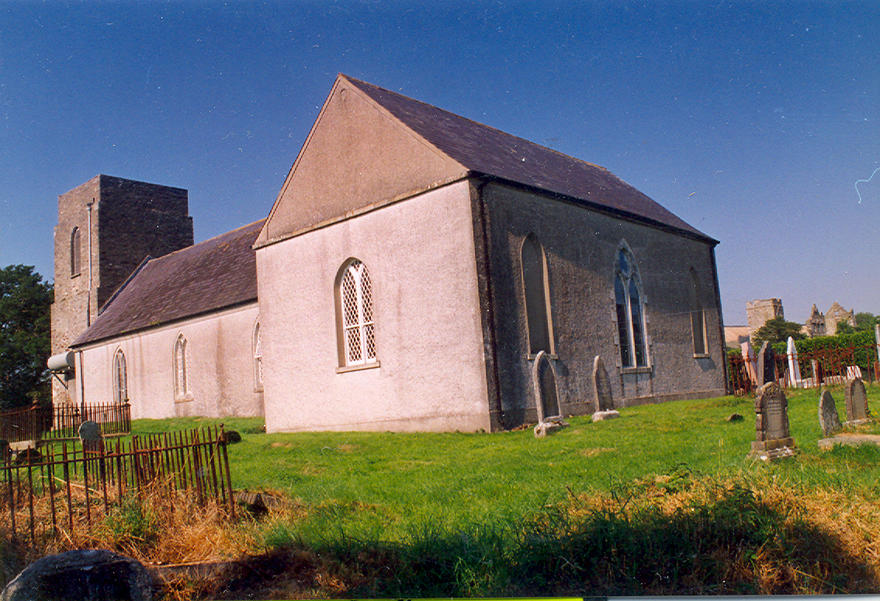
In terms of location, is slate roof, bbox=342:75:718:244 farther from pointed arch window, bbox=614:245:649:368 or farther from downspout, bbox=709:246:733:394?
pointed arch window, bbox=614:245:649:368

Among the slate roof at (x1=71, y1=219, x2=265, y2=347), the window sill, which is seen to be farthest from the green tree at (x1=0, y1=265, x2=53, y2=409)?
the slate roof at (x1=71, y1=219, x2=265, y2=347)

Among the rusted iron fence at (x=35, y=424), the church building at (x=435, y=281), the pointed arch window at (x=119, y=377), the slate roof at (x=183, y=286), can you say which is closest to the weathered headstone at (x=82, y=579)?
the rusted iron fence at (x=35, y=424)

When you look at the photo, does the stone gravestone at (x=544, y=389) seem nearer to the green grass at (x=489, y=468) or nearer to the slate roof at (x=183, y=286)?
the green grass at (x=489, y=468)

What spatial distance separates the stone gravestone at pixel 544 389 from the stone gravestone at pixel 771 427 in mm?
5516

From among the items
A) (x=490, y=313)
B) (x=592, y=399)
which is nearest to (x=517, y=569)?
(x=490, y=313)

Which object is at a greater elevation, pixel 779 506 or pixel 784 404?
pixel 784 404

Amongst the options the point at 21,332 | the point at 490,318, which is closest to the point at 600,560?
the point at 490,318

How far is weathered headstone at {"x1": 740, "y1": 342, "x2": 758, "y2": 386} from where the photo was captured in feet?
55.3

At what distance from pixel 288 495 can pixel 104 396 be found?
2262cm

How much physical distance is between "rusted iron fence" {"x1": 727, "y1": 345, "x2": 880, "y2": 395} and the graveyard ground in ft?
10.9

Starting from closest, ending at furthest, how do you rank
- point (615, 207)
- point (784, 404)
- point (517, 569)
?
point (517, 569) → point (784, 404) → point (615, 207)

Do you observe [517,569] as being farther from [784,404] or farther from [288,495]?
[784,404]

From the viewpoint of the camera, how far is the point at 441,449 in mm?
11039

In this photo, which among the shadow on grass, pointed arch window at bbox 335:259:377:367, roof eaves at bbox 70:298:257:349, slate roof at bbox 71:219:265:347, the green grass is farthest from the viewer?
slate roof at bbox 71:219:265:347
